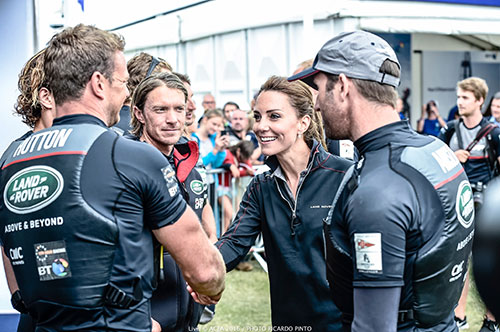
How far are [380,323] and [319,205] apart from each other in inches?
44.7

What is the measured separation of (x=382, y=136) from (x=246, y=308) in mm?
4596

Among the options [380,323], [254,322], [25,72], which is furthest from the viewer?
[254,322]

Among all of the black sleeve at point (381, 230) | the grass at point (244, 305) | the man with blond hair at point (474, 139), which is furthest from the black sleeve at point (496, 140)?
the black sleeve at point (381, 230)

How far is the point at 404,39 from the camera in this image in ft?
46.7

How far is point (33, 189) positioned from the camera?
7.06ft

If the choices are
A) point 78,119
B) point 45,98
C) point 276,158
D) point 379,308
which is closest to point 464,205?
point 379,308

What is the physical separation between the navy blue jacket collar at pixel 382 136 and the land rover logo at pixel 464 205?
265 millimetres

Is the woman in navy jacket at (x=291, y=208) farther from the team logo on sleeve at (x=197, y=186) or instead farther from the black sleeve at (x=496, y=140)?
the black sleeve at (x=496, y=140)

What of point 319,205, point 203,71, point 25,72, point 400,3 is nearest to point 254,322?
point 319,205

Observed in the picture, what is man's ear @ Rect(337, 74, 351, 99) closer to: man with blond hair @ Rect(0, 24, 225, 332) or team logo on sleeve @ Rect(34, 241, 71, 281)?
man with blond hair @ Rect(0, 24, 225, 332)

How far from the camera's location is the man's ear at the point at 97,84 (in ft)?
7.48

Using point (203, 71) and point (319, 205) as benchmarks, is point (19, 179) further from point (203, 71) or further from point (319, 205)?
point (203, 71)

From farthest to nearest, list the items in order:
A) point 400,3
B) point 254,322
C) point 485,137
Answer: point 400,3 → point 485,137 → point 254,322

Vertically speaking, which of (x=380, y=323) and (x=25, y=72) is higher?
(x=25, y=72)
